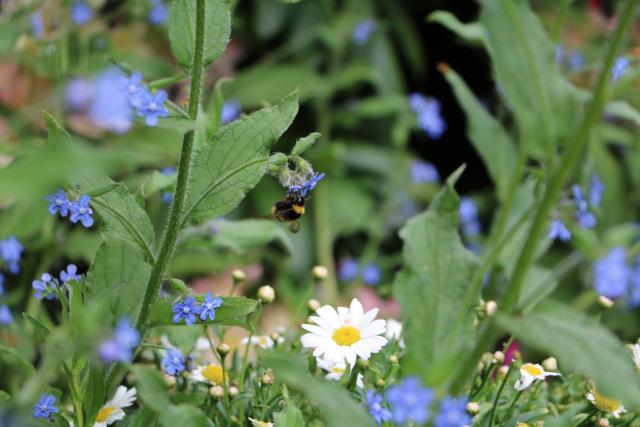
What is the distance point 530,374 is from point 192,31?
21.5 inches

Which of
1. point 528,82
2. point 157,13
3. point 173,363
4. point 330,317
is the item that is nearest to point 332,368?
point 330,317

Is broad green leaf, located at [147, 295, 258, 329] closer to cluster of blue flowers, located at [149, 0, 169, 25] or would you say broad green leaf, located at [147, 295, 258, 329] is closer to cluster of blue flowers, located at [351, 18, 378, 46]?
cluster of blue flowers, located at [149, 0, 169, 25]

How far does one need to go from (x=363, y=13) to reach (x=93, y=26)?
0.84 metres

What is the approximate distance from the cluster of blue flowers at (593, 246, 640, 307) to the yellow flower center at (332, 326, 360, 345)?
1028 mm

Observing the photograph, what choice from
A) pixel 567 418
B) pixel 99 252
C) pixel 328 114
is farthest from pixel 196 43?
pixel 328 114

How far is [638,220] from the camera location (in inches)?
98.7

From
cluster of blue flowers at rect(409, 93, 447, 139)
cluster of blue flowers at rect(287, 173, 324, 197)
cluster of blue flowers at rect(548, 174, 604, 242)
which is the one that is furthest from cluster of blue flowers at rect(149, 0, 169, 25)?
cluster of blue flowers at rect(287, 173, 324, 197)

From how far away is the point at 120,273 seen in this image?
1.04 meters

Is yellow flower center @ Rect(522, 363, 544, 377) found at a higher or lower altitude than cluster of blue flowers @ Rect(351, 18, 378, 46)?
higher

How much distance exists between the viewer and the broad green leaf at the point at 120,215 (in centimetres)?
93

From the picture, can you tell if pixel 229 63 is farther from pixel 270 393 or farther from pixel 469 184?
pixel 270 393

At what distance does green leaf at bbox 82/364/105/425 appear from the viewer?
2.93ft

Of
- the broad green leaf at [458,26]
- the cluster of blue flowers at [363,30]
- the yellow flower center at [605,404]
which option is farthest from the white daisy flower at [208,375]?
the cluster of blue flowers at [363,30]

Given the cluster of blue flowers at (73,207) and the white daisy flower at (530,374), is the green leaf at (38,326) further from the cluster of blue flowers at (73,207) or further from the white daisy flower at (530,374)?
the white daisy flower at (530,374)
